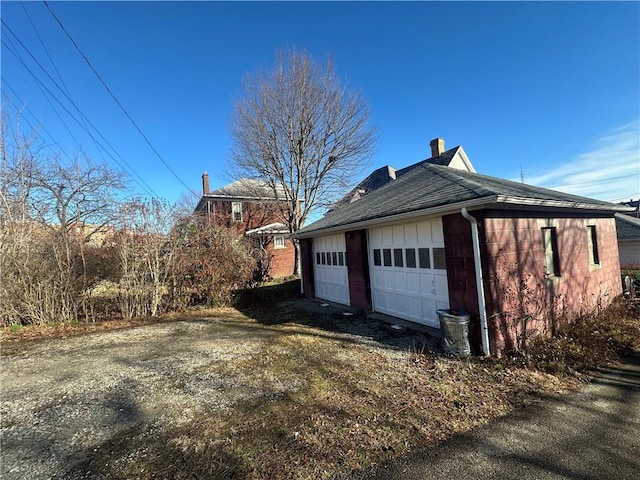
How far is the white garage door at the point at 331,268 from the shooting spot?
9805 mm

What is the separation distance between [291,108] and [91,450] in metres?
15.1

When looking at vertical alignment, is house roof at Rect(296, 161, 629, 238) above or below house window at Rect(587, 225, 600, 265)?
above

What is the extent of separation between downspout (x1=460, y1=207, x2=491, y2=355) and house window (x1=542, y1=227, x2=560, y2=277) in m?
2.26

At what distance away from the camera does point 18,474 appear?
2.69 meters

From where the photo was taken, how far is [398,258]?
725cm

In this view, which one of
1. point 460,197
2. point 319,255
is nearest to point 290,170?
point 319,255

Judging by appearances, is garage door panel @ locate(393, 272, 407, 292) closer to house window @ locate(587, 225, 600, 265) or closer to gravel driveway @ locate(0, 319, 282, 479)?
gravel driveway @ locate(0, 319, 282, 479)

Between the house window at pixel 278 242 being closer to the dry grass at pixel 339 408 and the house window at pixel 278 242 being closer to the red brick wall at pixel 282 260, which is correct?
the red brick wall at pixel 282 260

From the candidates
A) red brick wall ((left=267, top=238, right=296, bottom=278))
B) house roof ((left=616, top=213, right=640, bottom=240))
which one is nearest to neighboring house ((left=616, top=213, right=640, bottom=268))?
house roof ((left=616, top=213, right=640, bottom=240))

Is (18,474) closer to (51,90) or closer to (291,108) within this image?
(51,90)

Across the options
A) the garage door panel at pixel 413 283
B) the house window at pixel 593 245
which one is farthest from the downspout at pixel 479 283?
the house window at pixel 593 245

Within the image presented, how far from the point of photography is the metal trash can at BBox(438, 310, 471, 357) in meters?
4.95

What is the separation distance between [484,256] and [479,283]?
460mm

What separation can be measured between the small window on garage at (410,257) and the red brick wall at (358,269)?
5.32 feet
